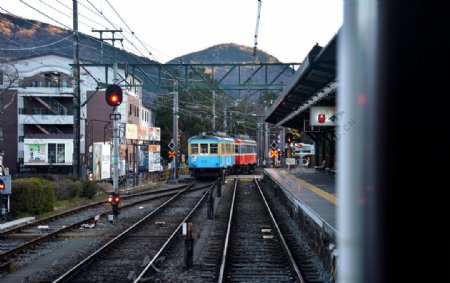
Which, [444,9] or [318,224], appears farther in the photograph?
Answer: [318,224]

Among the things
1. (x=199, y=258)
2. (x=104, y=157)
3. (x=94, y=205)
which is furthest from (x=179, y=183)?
(x=199, y=258)

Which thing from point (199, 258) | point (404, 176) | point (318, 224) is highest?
point (404, 176)

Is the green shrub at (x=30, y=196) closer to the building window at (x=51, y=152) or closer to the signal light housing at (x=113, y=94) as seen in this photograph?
the signal light housing at (x=113, y=94)

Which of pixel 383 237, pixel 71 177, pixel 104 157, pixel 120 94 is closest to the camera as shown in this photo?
pixel 383 237

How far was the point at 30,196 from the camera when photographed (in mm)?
16234

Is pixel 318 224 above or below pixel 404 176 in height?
below

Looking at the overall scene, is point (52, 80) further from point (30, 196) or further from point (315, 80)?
point (315, 80)

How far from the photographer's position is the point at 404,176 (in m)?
1.26

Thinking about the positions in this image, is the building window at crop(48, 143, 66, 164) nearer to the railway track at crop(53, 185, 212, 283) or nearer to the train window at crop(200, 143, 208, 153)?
the train window at crop(200, 143, 208, 153)

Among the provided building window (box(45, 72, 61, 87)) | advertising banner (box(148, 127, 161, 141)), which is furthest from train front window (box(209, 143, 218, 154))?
building window (box(45, 72, 61, 87))

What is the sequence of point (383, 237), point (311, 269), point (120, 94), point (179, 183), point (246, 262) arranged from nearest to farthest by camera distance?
point (383, 237) → point (311, 269) → point (246, 262) → point (120, 94) → point (179, 183)

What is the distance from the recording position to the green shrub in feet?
52.4

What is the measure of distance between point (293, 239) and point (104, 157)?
17.0 meters

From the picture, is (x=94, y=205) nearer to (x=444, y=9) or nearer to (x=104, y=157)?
(x=104, y=157)
